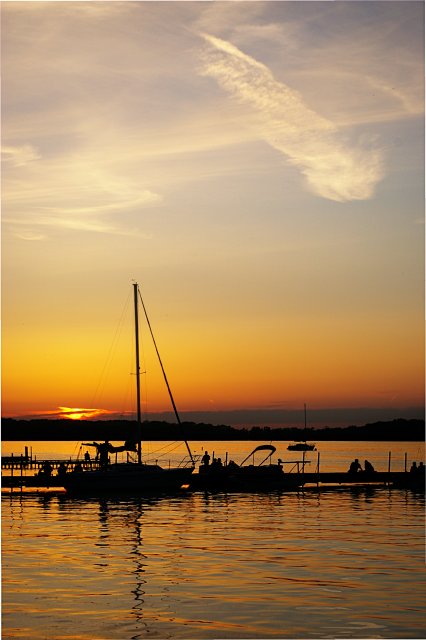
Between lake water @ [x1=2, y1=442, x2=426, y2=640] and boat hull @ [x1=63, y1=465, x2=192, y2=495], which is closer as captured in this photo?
lake water @ [x1=2, y1=442, x2=426, y2=640]

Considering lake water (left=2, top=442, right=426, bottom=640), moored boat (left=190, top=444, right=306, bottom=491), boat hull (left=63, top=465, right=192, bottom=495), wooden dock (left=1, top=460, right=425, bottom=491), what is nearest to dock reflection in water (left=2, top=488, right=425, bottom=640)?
lake water (left=2, top=442, right=426, bottom=640)

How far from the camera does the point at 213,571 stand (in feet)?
117

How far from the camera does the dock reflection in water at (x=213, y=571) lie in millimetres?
26000

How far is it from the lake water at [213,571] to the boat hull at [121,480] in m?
6.33

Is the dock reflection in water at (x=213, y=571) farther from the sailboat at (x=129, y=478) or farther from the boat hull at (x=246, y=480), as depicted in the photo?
the boat hull at (x=246, y=480)

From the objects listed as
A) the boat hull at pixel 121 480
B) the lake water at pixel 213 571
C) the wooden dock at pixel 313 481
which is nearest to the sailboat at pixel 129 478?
the boat hull at pixel 121 480

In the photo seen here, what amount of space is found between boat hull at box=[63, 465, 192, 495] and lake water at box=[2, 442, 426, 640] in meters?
6.33

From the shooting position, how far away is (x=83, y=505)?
212 ft

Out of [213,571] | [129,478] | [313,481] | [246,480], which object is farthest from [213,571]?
[313,481]

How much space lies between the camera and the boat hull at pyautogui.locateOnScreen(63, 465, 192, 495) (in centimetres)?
6994

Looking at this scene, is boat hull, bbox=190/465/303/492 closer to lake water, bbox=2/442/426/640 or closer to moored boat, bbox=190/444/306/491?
moored boat, bbox=190/444/306/491

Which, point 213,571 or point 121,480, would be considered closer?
point 213,571

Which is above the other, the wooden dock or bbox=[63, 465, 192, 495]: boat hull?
bbox=[63, 465, 192, 495]: boat hull

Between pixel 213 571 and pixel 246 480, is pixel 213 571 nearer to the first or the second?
pixel 213 571
